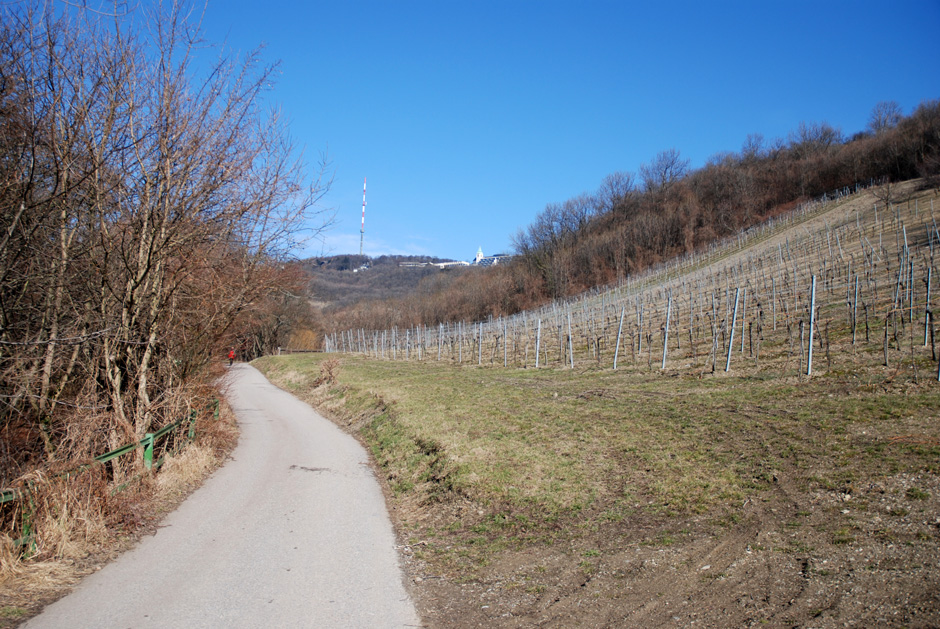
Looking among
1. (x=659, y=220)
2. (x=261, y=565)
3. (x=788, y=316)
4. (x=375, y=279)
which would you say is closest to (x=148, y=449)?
(x=261, y=565)

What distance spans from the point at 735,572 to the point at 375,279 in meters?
123

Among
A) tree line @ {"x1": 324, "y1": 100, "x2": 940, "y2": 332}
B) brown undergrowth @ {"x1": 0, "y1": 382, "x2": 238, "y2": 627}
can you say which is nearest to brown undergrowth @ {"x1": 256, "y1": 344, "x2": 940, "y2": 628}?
brown undergrowth @ {"x1": 0, "y1": 382, "x2": 238, "y2": 627}

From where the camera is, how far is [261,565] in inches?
229

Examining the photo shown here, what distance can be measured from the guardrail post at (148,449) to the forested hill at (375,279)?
85118mm

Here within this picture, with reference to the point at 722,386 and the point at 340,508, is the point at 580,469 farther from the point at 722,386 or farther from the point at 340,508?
the point at 722,386

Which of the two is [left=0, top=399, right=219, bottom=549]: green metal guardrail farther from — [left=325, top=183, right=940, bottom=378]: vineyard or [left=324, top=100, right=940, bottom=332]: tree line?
[left=324, top=100, right=940, bottom=332]: tree line

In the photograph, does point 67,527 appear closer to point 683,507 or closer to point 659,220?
point 683,507

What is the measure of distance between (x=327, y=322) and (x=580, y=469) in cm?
7829

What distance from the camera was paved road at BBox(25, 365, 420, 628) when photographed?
15.3 ft

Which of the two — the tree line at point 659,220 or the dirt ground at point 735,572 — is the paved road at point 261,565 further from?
the tree line at point 659,220

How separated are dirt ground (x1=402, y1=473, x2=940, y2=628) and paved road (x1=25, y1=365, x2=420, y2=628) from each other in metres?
0.52

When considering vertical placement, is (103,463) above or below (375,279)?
below

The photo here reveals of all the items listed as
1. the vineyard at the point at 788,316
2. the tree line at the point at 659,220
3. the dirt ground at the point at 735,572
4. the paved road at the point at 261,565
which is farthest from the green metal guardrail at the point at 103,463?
the tree line at the point at 659,220

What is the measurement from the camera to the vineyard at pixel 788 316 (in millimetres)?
14898
